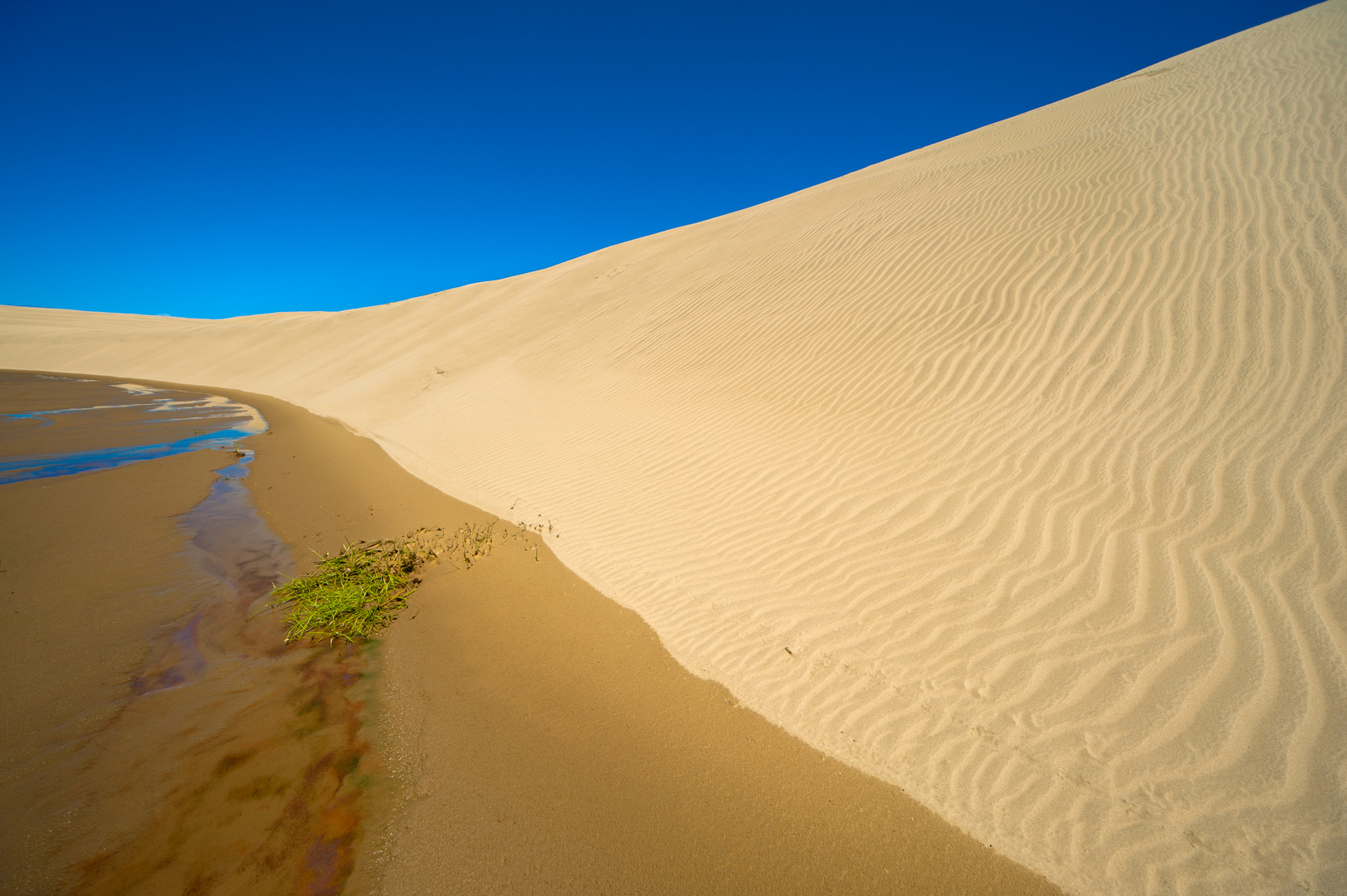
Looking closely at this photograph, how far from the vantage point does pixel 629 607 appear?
173 inches

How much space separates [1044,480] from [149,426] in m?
17.7

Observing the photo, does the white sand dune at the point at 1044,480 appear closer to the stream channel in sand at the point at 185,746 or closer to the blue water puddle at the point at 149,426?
the stream channel in sand at the point at 185,746

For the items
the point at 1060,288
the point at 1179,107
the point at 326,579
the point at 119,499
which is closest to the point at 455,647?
the point at 326,579

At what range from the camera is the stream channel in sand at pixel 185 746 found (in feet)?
7.61

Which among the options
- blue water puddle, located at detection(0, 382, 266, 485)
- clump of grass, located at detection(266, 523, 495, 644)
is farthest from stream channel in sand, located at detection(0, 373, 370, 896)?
blue water puddle, located at detection(0, 382, 266, 485)

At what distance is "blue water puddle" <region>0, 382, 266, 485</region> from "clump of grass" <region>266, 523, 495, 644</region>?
6639 mm

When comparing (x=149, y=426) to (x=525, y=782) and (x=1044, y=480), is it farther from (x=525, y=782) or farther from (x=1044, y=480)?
(x=1044, y=480)

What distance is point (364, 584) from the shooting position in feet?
15.1

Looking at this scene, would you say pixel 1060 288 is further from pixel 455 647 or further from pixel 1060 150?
pixel 455 647

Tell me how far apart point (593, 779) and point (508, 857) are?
522mm

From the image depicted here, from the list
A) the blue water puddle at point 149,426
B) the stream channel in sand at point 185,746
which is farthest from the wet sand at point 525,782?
the blue water puddle at point 149,426

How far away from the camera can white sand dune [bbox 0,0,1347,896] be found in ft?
8.38

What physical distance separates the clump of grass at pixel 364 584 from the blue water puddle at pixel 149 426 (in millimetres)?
6639

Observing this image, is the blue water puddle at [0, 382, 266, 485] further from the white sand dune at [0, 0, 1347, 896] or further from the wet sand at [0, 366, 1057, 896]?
the wet sand at [0, 366, 1057, 896]
